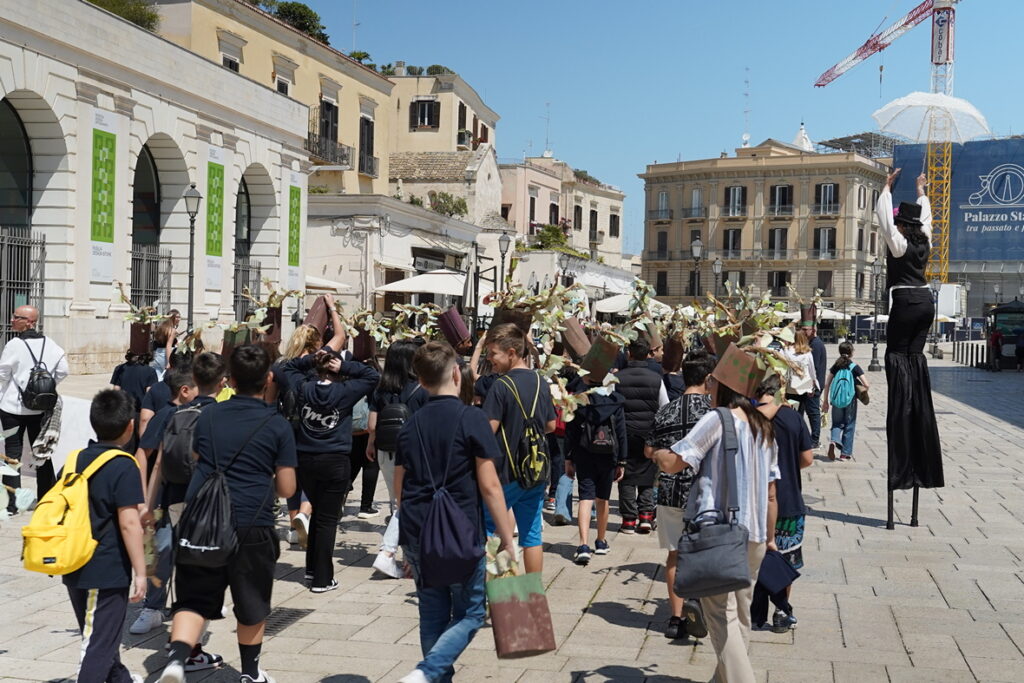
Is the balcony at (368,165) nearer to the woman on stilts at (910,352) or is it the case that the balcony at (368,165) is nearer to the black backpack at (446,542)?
the woman on stilts at (910,352)

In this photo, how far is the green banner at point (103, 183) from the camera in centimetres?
1923

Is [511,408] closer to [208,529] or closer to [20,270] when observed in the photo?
[208,529]

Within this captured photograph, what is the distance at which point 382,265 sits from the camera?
32.2m

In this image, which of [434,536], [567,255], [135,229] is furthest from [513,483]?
[567,255]

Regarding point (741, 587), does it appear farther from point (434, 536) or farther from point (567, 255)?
point (567, 255)

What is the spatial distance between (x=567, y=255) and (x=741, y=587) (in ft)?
137

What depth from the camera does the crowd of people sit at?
4.56 m

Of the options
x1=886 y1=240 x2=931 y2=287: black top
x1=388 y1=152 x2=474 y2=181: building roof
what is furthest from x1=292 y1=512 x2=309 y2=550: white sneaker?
x1=388 y1=152 x2=474 y2=181: building roof

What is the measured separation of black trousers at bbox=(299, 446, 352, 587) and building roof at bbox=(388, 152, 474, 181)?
3854 cm

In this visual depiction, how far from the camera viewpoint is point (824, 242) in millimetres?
75500

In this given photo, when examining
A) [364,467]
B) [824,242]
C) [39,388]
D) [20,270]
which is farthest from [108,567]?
[824,242]

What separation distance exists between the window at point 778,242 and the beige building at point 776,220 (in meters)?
0.07

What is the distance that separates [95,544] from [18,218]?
1621 cm

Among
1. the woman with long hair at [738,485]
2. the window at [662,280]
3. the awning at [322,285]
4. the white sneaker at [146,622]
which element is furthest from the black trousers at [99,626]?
the window at [662,280]
